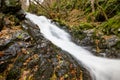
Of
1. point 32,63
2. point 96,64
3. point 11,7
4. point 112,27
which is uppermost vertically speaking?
point 11,7

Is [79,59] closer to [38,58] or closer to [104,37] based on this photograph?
[38,58]

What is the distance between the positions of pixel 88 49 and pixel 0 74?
4561mm

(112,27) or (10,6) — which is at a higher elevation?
(10,6)

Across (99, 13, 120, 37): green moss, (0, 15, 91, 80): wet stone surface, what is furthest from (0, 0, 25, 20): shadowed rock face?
(99, 13, 120, 37): green moss

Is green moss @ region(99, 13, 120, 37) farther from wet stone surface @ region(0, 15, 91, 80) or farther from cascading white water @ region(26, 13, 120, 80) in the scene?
wet stone surface @ region(0, 15, 91, 80)

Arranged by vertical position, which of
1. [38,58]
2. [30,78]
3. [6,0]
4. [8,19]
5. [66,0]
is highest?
[66,0]

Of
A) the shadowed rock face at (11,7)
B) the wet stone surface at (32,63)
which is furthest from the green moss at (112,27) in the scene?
the shadowed rock face at (11,7)

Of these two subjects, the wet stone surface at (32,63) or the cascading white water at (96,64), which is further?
the cascading white water at (96,64)

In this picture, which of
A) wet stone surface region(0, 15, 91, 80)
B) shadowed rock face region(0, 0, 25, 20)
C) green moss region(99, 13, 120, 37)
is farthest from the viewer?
shadowed rock face region(0, 0, 25, 20)

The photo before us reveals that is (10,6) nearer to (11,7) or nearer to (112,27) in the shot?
(11,7)

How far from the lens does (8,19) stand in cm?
983

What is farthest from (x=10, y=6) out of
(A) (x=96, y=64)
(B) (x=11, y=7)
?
(A) (x=96, y=64)

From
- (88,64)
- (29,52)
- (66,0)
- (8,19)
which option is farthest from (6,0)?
(66,0)

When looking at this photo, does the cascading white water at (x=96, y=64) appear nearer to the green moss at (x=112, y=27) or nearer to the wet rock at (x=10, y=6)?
the green moss at (x=112, y=27)
